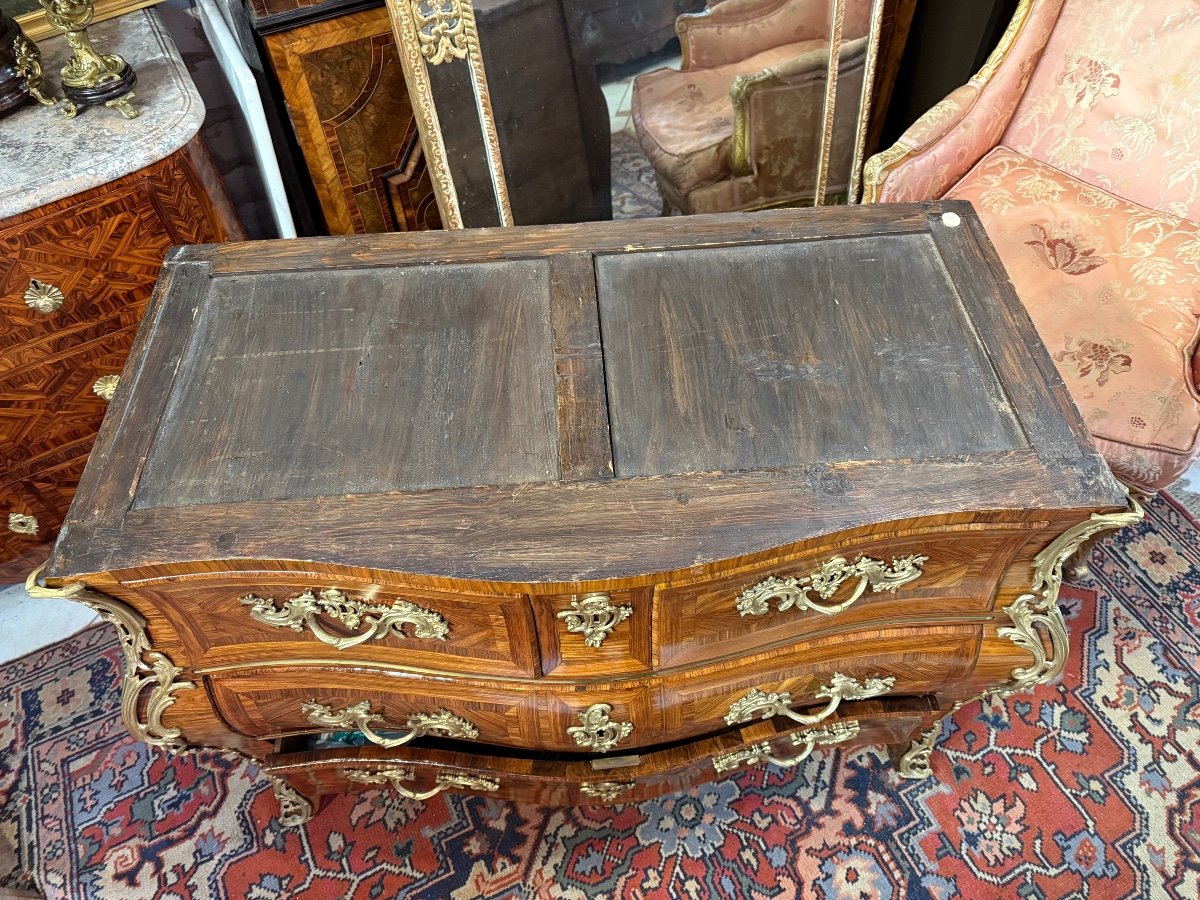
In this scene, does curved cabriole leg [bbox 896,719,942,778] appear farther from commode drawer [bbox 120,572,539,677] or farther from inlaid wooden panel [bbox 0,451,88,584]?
inlaid wooden panel [bbox 0,451,88,584]

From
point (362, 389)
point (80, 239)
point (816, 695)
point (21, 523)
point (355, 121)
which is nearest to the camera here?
point (362, 389)

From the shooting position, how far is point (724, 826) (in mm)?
1354

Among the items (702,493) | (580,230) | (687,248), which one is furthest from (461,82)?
(702,493)

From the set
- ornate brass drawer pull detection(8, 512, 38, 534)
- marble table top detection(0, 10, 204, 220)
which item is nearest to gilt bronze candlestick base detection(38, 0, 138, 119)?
marble table top detection(0, 10, 204, 220)

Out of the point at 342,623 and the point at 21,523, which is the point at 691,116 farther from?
the point at 21,523

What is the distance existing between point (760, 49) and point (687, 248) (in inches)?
32.2

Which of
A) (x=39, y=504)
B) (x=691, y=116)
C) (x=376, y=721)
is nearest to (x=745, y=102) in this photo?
(x=691, y=116)

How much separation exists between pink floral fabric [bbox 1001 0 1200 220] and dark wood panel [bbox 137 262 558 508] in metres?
1.16

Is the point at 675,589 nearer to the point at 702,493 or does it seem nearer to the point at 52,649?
the point at 702,493

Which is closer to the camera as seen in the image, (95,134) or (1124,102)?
(95,134)

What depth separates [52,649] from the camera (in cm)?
161

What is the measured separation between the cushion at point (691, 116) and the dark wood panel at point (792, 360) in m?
0.71

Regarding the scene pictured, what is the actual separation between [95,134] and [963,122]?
Answer: 1534 mm

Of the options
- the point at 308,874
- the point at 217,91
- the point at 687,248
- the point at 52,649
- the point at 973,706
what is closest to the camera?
the point at 687,248
